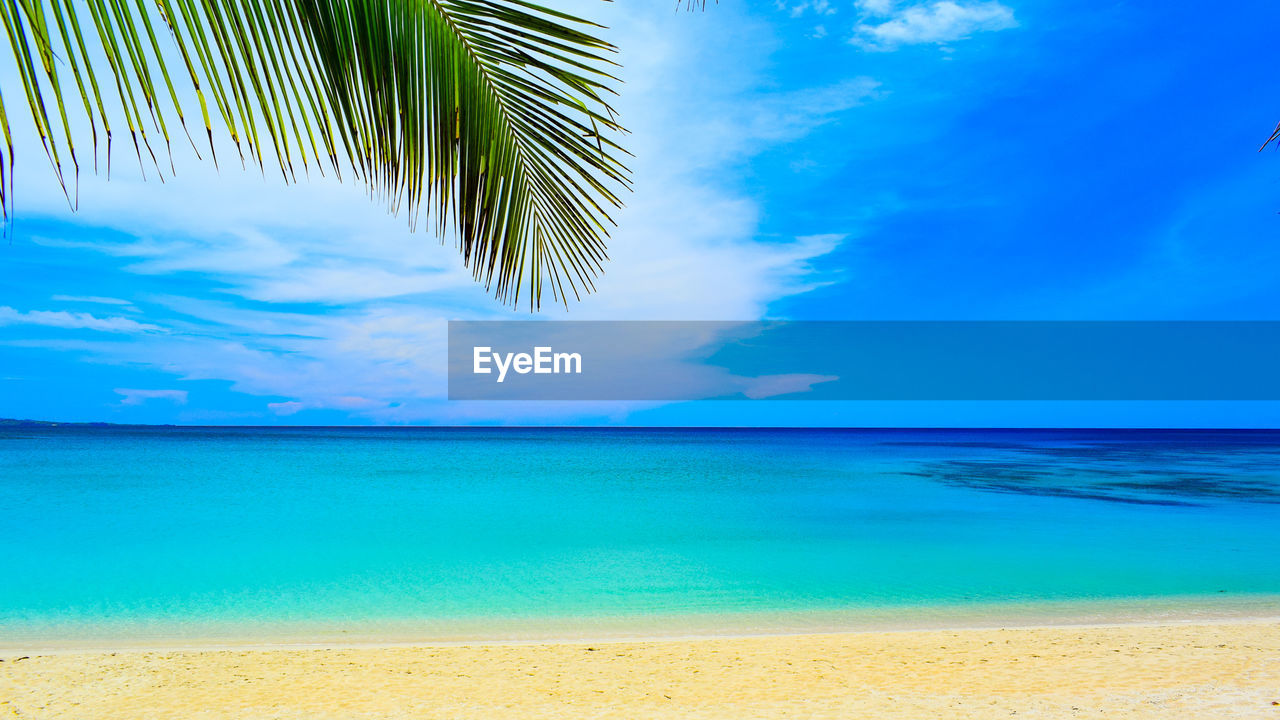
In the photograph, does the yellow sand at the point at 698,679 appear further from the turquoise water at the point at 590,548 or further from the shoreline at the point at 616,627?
the turquoise water at the point at 590,548

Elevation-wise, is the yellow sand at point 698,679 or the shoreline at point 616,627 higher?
the yellow sand at point 698,679

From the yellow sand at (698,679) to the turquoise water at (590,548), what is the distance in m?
2.08

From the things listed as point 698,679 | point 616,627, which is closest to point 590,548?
point 616,627

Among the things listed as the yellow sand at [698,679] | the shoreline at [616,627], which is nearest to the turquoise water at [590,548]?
the shoreline at [616,627]

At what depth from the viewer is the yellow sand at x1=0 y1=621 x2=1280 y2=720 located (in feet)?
15.4

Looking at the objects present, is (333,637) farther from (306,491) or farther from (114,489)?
(114,489)

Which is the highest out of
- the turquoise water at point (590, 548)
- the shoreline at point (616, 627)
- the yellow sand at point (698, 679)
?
the yellow sand at point (698, 679)

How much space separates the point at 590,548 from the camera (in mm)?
13016

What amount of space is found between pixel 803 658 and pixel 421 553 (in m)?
8.17

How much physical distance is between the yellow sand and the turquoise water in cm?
208

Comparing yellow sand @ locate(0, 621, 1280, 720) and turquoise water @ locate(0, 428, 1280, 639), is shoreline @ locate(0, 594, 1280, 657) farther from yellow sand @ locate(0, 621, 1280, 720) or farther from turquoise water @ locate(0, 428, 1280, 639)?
yellow sand @ locate(0, 621, 1280, 720)

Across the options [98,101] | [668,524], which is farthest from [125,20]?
[668,524]

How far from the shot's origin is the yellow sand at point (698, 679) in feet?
15.4

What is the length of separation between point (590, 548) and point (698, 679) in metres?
7.82
